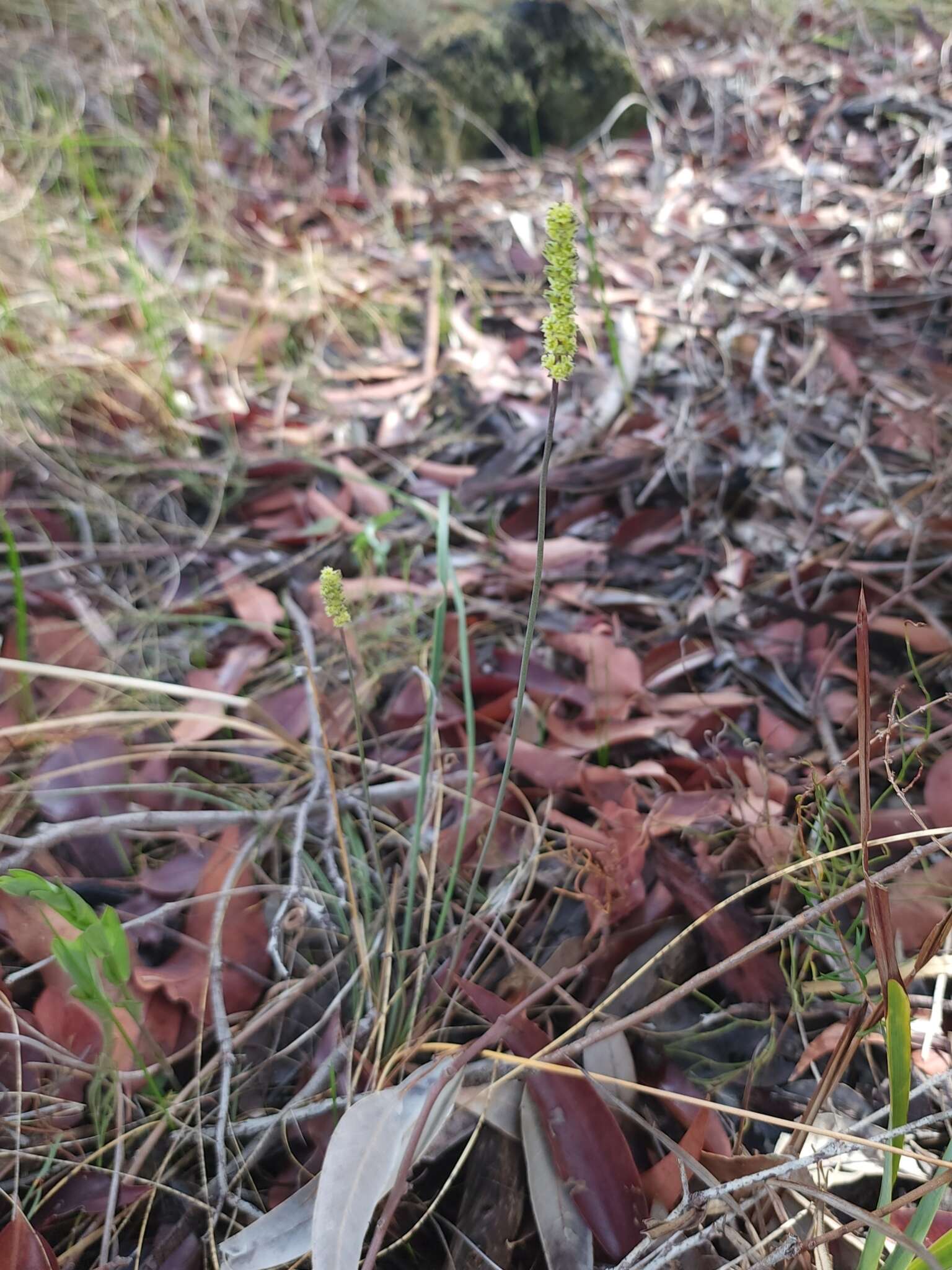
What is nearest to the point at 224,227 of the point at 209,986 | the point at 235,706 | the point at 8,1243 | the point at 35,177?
the point at 35,177

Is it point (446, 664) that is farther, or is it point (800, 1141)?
point (446, 664)

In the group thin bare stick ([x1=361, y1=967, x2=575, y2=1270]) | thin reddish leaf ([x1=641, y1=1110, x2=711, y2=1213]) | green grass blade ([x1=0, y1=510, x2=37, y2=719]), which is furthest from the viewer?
green grass blade ([x1=0, y1=510, x2=37, y2=719])

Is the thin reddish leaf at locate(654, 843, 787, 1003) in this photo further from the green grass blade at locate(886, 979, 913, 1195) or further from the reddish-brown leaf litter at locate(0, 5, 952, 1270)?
the green grass blade at locate(886, 979, 913, 1195)

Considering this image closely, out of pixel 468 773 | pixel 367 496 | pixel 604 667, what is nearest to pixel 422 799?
pixel 468 773

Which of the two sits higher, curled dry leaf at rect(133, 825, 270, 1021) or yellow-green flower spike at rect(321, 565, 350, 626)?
yellow-green flower spike at rect(321, 565, 350, 626)

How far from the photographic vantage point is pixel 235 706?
3.50 ft

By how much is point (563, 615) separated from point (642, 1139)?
2.11 ft

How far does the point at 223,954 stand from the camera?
803 millimetres

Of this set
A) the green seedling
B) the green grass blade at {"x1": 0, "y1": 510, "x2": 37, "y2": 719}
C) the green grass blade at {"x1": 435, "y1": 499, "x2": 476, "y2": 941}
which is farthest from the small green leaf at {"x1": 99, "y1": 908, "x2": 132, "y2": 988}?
the green grass blade at {"x1": 0, "y1": 510, "x2": 37, "y2": 719}

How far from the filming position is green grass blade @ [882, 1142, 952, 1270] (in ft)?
1.62

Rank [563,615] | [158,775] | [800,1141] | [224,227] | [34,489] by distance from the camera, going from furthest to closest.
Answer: [224,227], [34,489], [563,615], [158,775], [800,1141]

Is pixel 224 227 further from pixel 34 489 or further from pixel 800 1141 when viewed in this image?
pixel 800 1141

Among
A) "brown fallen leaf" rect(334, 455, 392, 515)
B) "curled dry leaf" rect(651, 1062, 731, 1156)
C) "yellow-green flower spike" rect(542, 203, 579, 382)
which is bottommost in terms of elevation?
"curled dry leaf" rect(651, 1062, 731, 1156)

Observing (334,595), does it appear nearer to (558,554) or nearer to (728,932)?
(728,932)
